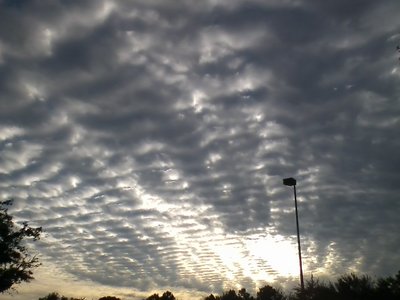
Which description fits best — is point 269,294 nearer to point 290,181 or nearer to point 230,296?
point 230,296

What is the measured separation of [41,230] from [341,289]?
3637cm

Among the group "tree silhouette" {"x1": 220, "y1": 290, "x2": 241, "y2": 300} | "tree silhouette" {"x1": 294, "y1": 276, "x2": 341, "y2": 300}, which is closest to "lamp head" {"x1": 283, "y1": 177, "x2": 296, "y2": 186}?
"tree silhouette" {"x1": 294, "y1": 276, "x2": 341, "y2": 300}

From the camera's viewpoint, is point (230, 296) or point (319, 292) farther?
point (230, 296)

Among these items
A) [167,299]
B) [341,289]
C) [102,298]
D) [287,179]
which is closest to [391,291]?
[341,289]

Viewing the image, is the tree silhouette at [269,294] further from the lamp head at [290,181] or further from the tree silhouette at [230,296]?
the lamp head at [290,181]

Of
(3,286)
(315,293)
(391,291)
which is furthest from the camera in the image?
(3,286)

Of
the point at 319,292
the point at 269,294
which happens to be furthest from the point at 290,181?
the point at 269,294

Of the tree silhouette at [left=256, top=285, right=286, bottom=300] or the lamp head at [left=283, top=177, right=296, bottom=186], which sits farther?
the tree silhouette at [left=256, top=285, right=286, bottom=300]

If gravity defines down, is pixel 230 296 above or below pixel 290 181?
below

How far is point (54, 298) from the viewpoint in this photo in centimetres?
7762

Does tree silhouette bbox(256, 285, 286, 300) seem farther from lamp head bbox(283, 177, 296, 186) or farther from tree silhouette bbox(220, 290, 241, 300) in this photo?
lamp head bbox(283, 177, 296, 186)

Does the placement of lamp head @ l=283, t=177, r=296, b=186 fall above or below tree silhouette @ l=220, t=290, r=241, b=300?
above

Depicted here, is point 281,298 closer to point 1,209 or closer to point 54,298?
point 1,209

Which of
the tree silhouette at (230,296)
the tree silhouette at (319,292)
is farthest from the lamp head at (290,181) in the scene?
the tree silhouette at (230,296)
